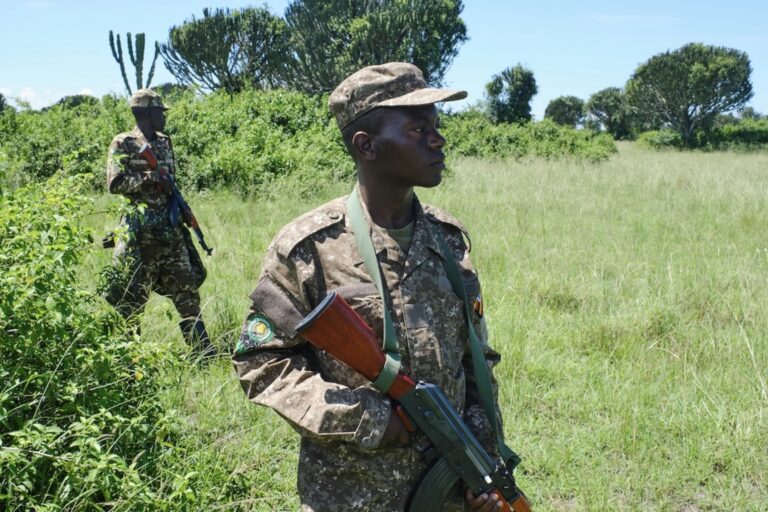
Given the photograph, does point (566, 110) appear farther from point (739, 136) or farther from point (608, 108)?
point (739, 136)

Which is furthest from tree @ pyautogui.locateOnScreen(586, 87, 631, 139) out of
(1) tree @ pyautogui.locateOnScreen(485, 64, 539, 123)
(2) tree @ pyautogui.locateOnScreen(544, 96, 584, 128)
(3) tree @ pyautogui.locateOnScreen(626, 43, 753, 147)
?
(1) tree @ pyautogui.locateOnScreen(485, 64, 539, 123)

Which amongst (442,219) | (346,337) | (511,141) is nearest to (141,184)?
(442,219)

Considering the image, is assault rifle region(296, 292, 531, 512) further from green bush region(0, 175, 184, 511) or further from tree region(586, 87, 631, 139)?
tree region(586, 87, 631, 139)

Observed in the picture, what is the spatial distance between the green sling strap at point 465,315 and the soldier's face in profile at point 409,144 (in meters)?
0.14

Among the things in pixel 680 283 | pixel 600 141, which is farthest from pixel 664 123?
pixel 680 283

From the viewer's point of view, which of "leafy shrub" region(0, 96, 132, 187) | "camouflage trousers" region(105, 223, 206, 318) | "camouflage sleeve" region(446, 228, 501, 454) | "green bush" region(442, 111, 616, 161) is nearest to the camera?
"camouflage sleeve" region(446, 228, 501, 454)

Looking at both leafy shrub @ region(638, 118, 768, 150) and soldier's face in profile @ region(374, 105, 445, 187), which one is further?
leafy shrub @ region(638, 118, 768, 150)

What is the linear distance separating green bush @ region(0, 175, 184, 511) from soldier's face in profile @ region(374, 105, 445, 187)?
45.7 inches

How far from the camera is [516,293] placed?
545cm

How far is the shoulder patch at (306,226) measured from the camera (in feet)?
5.44

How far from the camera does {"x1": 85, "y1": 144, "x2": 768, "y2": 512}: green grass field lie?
10.1ft

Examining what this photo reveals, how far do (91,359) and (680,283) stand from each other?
177 inches

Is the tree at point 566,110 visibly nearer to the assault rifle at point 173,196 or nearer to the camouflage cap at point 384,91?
the assault rifle at point 173,196

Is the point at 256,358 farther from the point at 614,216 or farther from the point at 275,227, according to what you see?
the point at 614,216
